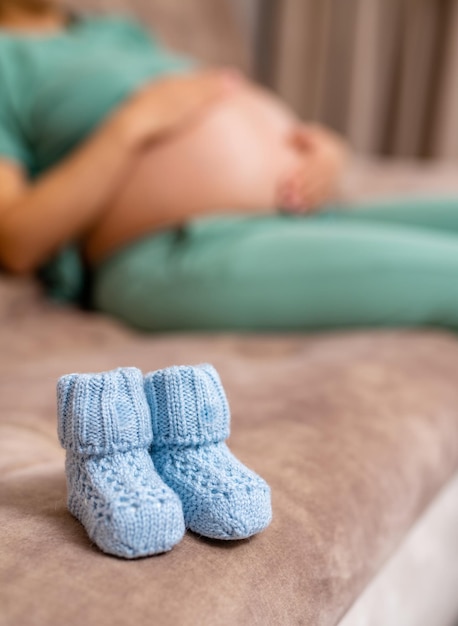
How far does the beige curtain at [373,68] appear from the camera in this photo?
2180 mm

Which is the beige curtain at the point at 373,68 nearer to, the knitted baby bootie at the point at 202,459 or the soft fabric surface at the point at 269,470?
the soft fabric surface at the point at 269,470

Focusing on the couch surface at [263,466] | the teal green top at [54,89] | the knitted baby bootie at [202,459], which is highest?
the teal green top at [54,89]

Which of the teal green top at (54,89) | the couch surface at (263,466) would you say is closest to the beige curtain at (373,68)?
the teal green top at (54,89)

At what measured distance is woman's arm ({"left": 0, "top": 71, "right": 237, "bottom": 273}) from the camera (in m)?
1.03

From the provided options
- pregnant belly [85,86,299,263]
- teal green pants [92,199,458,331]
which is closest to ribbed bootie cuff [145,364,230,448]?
teal green pants [92,199,458,331]

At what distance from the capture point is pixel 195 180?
3.63 feet

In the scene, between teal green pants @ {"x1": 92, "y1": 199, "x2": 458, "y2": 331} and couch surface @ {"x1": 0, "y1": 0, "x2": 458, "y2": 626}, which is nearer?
couch surface @ {"x1": 0, "y1": 0, "x2": 458, "y2": 626}

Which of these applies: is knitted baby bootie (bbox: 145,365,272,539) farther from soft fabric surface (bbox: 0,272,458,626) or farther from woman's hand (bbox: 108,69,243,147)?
woman's hand (bbox: 108,69,243,147)

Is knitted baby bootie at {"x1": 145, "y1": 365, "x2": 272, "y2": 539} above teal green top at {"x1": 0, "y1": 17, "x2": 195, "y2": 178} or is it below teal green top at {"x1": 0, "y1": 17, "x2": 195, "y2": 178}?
below

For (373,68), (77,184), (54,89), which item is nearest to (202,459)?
(77,184)

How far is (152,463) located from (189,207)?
0.70 meters

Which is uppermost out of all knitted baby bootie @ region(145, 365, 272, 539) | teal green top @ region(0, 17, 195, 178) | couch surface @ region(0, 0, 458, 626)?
teal green top @ region(0, 17, 195, 178)

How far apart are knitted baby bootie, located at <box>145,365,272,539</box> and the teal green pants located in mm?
520

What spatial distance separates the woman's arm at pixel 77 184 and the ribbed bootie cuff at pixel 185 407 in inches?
24.4
